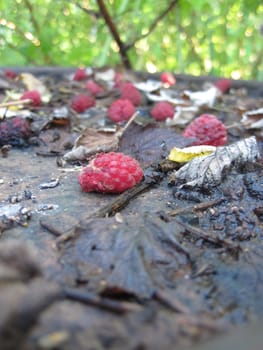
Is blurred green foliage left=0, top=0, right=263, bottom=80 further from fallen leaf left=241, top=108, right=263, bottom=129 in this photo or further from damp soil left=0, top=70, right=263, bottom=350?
damp soil left=0, top=70, right=263, bottom=350

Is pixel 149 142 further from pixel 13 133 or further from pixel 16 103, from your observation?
pixel 16 103

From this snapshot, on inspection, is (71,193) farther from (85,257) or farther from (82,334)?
(82,334)

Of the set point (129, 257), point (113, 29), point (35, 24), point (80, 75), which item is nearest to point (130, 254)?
point (129, 257)

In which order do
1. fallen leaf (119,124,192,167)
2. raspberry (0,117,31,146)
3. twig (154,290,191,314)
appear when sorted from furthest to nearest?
raspberry (0,117,31,146), fallen leaf (119,124,192,167), twig (154,290,191,314)

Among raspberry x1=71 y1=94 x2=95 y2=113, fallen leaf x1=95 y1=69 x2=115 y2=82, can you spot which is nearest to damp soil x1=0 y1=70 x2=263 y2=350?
raspberry x1=71 y1=94 x2=95 y2=113

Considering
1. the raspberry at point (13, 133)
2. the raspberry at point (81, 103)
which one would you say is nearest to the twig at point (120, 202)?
the raspberry at point (13, 133)

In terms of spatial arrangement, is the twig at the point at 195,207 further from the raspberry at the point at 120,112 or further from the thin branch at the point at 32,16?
the thin branch at the point at 32,16
